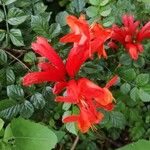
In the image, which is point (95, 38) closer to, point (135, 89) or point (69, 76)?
point (69, 76)

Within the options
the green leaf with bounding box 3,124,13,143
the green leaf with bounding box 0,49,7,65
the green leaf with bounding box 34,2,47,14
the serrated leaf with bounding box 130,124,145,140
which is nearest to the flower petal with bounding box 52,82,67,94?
the green leaf with bounding box 3,124,13,143

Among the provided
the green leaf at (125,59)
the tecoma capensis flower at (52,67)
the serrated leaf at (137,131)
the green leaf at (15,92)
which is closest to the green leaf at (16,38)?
the green leaf at (15,92)

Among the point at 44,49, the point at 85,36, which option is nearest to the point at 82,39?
the point at 85,36

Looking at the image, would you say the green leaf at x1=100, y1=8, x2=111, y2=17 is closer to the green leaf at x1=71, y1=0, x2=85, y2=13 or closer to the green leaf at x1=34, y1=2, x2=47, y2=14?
the green leaf at x1=71, y1=0, x2=85, y2=13

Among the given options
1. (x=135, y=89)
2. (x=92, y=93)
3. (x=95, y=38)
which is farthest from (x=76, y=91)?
(x=135, y=89)

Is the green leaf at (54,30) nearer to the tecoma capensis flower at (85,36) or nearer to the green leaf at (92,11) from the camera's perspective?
the green leaf at (92,11)

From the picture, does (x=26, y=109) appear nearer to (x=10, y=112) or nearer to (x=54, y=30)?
(x=10, y=112)

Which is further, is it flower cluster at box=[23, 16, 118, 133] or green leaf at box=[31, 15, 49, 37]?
green leaf at box=[31, 15, 49, 37]
